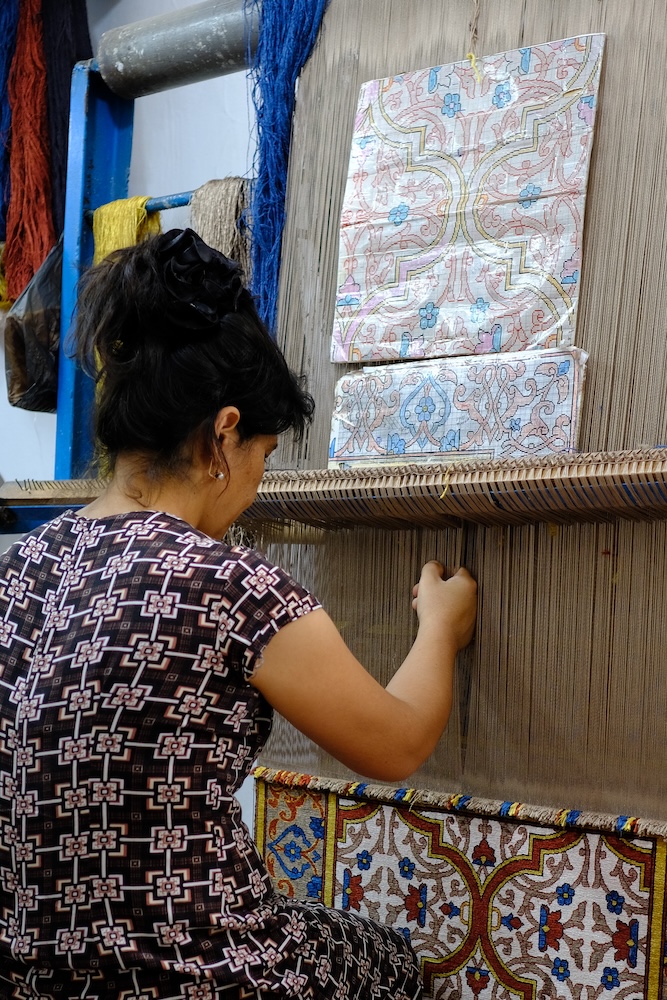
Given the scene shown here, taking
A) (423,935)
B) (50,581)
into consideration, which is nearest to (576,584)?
(423,935)

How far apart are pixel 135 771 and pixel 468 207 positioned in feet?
3.05

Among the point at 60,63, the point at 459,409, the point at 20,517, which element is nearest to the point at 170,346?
the point at 459,409

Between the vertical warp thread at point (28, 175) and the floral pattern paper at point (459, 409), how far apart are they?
3.76ft

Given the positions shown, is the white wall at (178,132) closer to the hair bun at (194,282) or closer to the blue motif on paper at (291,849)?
the hair bun at (194,282)

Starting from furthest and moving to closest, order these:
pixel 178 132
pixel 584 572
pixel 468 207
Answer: pixel 178 132, pixel 468 207, pixel 584 572

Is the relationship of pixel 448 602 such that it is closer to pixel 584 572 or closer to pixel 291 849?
pixel 584 572

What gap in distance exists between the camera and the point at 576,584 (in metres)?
1.41

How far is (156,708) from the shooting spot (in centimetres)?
102

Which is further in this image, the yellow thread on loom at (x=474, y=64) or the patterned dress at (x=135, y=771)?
the yellow thread on loom at (x=474, y=64)

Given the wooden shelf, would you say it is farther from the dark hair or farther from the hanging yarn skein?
the hanging yarn skein

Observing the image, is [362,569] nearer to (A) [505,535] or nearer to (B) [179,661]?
(A) [505,535]

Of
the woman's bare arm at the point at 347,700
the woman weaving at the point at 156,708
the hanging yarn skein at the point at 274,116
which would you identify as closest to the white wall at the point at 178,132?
the hanging yarn skein at the point at 274,116

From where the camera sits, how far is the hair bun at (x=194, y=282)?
3.70 ft

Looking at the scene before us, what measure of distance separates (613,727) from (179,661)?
618mm
